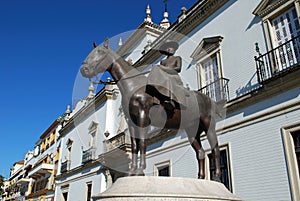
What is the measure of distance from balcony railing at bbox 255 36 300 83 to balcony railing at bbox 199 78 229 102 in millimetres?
1432

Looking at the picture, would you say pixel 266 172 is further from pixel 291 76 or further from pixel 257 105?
pixel 291 76

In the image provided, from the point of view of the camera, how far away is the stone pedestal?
3.10m

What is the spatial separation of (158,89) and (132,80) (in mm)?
413

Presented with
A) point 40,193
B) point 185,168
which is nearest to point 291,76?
point 185,168

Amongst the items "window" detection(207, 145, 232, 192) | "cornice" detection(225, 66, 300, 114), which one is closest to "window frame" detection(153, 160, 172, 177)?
"window" detection(207, 145, 232, 192)

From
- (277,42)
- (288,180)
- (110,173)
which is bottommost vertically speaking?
(288,180)

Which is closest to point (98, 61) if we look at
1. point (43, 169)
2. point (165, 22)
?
point (165, 22)

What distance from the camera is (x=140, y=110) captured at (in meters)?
3.77

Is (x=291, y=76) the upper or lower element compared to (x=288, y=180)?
upper

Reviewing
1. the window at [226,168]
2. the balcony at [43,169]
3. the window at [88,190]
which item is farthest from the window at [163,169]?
the balcony at [43,169]

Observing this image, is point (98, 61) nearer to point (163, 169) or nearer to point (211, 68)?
point (211, 68)

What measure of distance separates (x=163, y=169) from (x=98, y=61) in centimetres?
907

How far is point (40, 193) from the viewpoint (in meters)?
30.2

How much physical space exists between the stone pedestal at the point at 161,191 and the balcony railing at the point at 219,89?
6.63 metres
